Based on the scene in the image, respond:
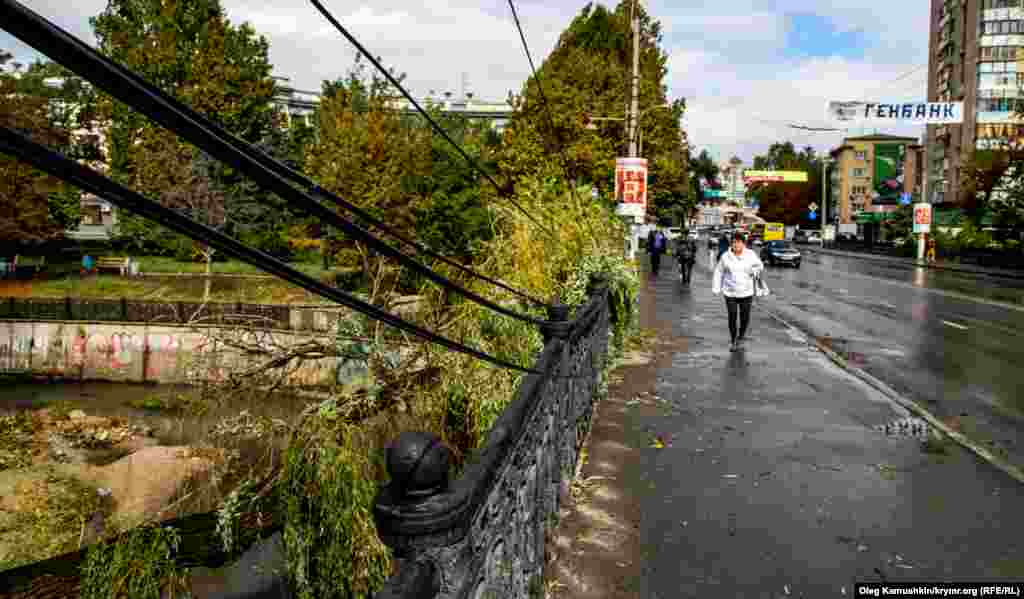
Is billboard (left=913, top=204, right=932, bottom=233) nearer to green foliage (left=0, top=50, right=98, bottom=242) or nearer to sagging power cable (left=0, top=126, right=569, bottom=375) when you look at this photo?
green foliage (left=0, top=50, right=98, bottom=242)

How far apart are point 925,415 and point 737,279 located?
451 cm

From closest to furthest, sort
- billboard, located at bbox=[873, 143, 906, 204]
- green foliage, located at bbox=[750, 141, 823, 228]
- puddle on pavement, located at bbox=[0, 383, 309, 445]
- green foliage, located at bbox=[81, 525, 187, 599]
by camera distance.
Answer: green foliage, located at bbox=[81, 525, 187, 599]
puddle on pavement, located at bbox=[0, 383, 309, 445]
billboard, located at bbox=[873, 143, 906, 204]
green foliage, located at bbox=[750, 141, 823, 228]

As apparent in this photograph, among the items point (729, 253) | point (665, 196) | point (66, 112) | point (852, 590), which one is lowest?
point (852, 590)

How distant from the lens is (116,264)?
4012 centimetres

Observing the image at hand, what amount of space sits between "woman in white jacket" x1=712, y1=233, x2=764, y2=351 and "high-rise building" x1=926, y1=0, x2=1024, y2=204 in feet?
158

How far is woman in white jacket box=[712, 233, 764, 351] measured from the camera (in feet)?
40.1

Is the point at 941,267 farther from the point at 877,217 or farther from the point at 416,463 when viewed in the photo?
the point at 877,217

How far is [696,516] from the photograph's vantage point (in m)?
5.42

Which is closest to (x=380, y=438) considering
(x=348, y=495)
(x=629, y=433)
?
(x=348, y=495)

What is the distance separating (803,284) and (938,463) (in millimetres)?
23678

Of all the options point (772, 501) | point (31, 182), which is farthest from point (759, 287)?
point (31, 182)

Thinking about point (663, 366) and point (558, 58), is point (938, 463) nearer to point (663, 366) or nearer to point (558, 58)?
point (663, 366)

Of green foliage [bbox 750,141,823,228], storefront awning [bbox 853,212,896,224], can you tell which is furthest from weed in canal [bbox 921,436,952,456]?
green foliage [bbox 750,141,823,228]

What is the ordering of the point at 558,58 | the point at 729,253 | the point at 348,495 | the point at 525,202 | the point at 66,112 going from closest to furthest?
the point at 348,495 → the point at 525,202 → the point at 729,253 → the point at 558,58 → the point at 66,112
